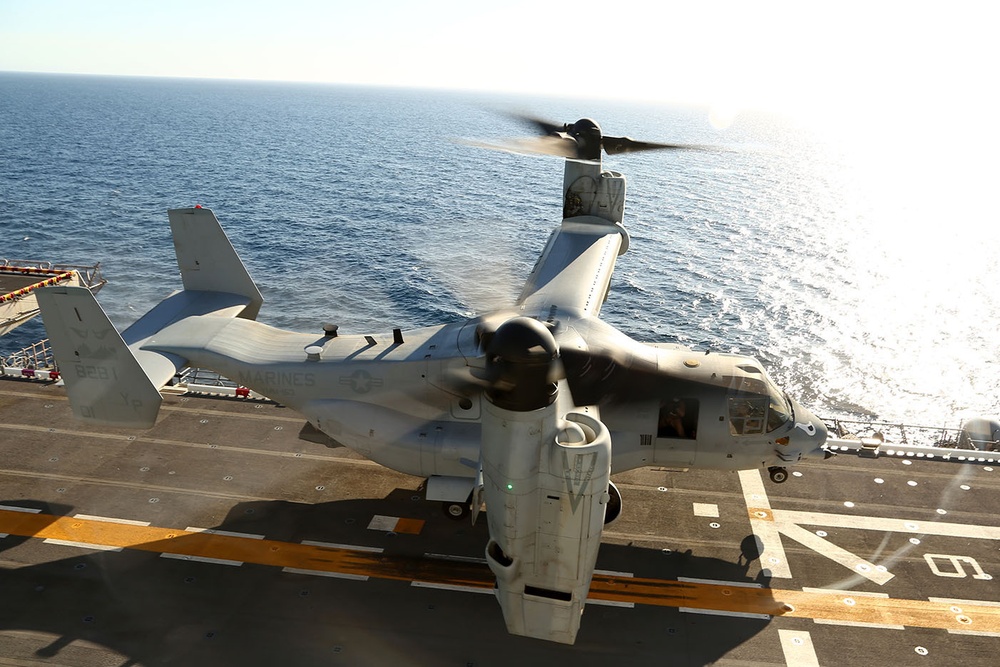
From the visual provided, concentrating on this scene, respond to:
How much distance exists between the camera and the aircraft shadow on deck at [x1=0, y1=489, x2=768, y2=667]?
51.9 ft

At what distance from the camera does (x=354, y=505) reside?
21.5m

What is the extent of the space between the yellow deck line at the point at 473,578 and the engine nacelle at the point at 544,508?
204 inches

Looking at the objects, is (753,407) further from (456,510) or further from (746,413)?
(456,510)

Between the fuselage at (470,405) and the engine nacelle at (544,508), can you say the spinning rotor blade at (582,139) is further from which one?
the engine nacelle at (544,508)

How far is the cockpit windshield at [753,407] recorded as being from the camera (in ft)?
64.4

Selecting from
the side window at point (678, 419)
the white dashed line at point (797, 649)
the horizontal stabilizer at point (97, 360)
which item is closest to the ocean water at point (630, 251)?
the side window at point (678, 419)

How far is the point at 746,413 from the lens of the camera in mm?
19688

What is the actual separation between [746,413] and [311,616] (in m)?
13.2

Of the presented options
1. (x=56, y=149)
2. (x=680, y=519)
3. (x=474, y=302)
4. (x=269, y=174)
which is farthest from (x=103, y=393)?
(x=56, y=149)

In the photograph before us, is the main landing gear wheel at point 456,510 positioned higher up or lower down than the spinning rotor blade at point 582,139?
lower down

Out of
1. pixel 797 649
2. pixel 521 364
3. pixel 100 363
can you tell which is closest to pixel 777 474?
pixel 797 649

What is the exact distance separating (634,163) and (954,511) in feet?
404

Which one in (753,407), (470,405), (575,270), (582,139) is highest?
(582,139)

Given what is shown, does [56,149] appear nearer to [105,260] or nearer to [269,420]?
[105,260]
